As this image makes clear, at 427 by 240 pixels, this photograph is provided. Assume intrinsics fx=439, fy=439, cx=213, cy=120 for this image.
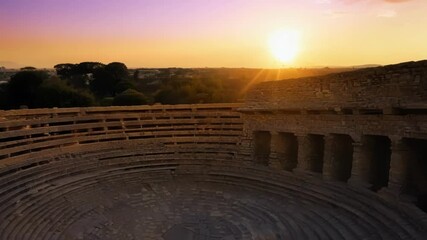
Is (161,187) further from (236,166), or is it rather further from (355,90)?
(355,90)

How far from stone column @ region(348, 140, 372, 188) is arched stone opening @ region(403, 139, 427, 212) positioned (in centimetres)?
149

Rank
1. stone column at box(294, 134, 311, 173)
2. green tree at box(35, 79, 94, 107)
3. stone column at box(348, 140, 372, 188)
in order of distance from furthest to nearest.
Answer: green tree at box(35, 79, 94, 107) < stone column at box(294, 134, 311, 173) < stone column at box(348, 140, 372, 188)

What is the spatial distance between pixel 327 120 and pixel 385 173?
2.69 metres

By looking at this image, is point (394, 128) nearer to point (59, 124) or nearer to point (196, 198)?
point (196, 198)

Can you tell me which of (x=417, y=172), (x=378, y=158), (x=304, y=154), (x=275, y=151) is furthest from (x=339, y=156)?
(x=275, y=151)

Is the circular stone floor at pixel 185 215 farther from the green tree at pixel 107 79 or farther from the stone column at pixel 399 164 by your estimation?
the green tree at pixel 107 79

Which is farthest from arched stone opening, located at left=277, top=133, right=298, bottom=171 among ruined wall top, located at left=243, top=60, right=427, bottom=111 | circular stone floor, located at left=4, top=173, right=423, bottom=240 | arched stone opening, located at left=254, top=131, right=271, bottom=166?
circular stone floor, located at left=4, top=173, right=423, bottom=240

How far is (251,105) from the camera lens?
795 inches

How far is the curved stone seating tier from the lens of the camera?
12.6m

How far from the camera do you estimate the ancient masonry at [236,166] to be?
12.7 meters

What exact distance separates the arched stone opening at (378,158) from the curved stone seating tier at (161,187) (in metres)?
1.12

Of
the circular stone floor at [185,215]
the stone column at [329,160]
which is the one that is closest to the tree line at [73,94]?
the circular stone floor at [185,215]

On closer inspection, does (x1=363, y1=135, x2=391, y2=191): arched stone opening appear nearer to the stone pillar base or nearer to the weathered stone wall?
the weathered stone wall

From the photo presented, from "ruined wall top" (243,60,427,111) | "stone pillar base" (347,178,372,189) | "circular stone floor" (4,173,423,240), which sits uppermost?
"ruined wall top" (243,60,427,111)
